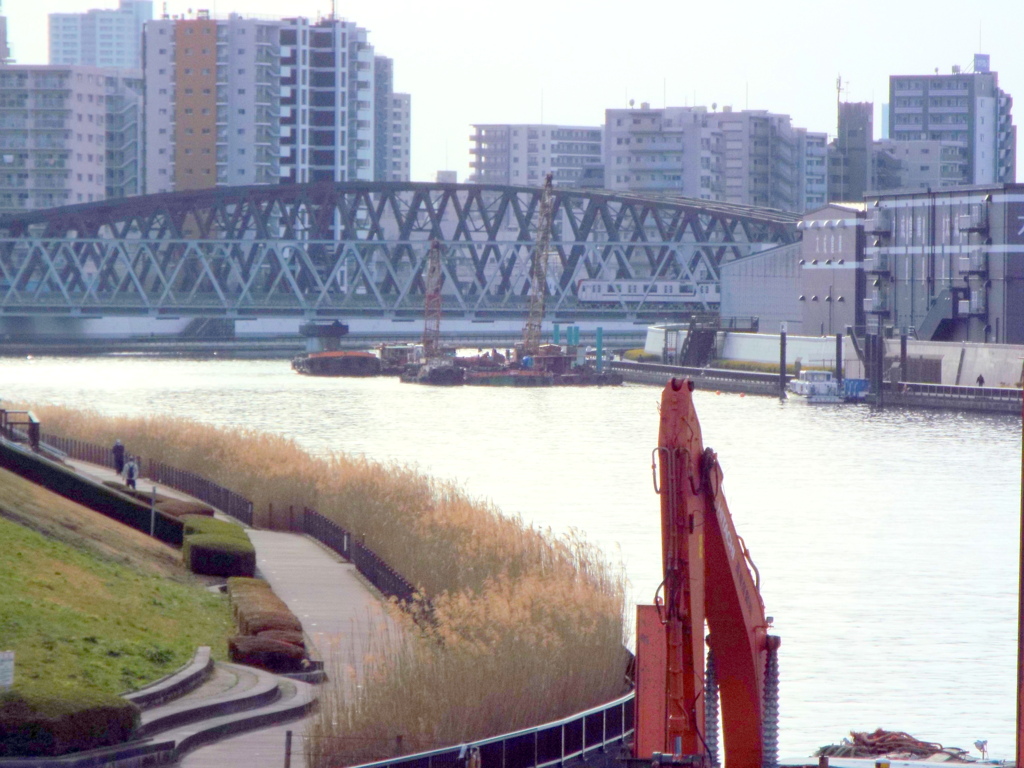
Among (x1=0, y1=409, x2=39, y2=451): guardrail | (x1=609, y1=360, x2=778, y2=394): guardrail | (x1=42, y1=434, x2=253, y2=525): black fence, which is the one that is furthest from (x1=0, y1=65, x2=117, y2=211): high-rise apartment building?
(x1=0, y1=409, x2=39, y2=451): guardrail

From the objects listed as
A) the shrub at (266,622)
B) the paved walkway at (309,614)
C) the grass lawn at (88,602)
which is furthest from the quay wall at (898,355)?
the shrub at (266,622)

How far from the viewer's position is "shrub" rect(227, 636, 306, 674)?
23.9m

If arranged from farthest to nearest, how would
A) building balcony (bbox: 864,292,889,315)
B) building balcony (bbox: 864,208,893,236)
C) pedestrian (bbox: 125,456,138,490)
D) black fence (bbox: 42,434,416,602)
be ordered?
building balcony (bbox: 864,208,893,236), building balcony (bbox: 864,292,889,315), pedestrian (bbox: 125,456,138,490), black fence (bbox: 42,434,416,602)

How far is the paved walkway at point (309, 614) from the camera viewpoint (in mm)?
19828

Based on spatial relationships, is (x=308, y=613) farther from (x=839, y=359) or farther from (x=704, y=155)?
(x=704, y=155)

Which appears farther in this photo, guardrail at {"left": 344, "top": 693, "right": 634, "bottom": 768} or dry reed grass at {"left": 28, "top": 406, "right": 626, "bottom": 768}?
dry reed grass at {"left": 28, "top": 406, "right": 626, "bottom": 768}

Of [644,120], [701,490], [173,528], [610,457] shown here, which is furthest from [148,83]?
[701,490]

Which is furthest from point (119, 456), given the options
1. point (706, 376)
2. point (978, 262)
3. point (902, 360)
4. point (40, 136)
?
point (40, 136)

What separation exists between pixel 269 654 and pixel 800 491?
115 feet

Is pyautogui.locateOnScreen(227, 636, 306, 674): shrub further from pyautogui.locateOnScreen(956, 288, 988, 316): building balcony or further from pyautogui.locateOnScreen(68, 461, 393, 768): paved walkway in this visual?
pyautogui.locateOnScreen(956, 288, 988, 316): building balcony

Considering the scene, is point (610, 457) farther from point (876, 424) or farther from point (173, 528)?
point (173, 528)

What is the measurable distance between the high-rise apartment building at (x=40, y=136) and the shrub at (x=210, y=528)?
5528 inches

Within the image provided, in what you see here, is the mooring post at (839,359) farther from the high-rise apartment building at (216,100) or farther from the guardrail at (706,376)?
the high-rise apartment building at (216,100)

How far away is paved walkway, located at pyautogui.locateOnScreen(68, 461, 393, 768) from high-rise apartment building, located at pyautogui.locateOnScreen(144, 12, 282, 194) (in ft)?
448
